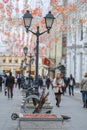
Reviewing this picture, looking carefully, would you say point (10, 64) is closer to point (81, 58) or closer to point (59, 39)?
point (59, 39)

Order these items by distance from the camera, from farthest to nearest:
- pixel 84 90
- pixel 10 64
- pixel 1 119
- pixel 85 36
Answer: pixel 10 64 → pixel 85 36 → pixel 84 90 → pixel 1 119

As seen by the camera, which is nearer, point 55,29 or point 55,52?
point 55,29

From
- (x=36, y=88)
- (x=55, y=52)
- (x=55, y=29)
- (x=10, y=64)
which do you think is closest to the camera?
(x=36, y=88)

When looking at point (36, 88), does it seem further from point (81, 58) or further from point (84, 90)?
point (81, 58)

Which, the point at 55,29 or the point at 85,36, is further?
the point at 55,29

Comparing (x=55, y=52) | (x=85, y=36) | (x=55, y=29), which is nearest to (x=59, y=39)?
(x=55, y=52)

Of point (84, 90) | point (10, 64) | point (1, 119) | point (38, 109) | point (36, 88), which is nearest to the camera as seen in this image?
point (38, 109)

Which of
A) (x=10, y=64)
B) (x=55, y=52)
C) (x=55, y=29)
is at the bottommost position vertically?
(x=10, y=64)

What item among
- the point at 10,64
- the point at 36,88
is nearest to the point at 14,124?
the point at 36,88

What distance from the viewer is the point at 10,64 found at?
17400cm

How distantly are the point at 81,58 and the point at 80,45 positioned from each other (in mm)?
1482

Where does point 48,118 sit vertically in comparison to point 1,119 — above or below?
above

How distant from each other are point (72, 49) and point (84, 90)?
3824 centimetres

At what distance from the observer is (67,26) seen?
61.7 metres
